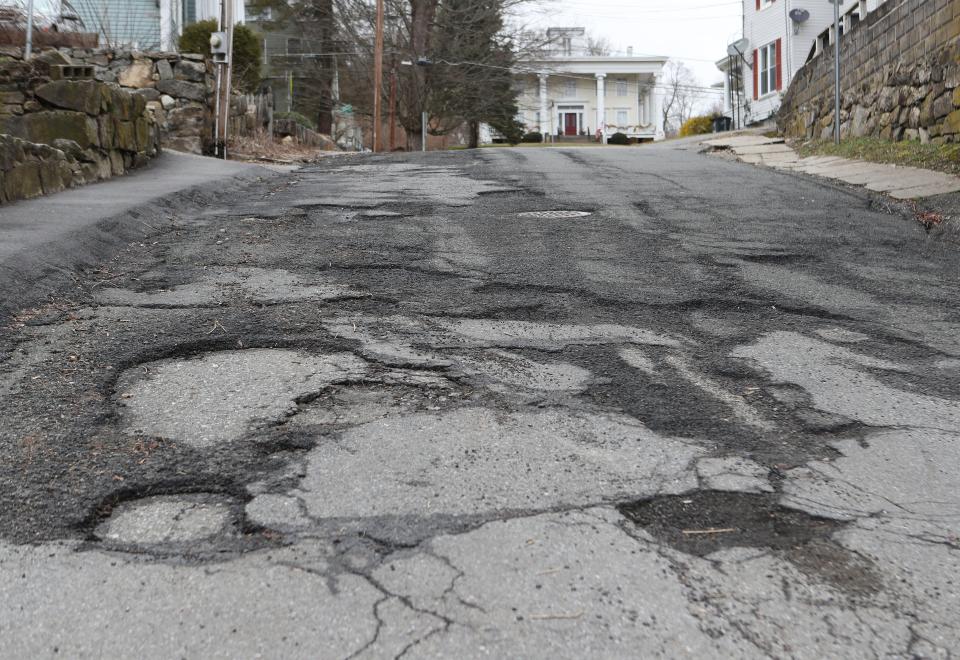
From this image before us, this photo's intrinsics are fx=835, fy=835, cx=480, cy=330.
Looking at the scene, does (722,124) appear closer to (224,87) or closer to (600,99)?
(600,99)

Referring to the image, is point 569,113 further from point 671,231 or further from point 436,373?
point 436,373

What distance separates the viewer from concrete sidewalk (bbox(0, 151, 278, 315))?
5273 mm

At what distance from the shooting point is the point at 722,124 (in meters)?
34.9

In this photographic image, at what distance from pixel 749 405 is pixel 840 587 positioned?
1441mm

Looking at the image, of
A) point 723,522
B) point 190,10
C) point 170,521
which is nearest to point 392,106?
point 190,10

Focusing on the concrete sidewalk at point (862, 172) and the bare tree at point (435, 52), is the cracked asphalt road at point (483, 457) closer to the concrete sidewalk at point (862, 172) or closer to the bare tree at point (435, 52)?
the concrete sidewalk at point (862, 172)

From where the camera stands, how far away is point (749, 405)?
12.2ft

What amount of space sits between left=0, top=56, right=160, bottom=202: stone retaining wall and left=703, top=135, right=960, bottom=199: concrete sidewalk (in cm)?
896

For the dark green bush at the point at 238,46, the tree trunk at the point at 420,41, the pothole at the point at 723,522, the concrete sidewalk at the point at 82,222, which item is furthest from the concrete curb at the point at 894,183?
the tree trunk at the point at 420,41

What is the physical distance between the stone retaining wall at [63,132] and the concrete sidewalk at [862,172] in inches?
353

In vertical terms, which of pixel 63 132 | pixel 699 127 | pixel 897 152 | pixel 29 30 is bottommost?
pixel 897 152

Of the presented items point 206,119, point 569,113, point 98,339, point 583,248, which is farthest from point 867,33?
point 569,113

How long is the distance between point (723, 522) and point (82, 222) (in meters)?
6.04

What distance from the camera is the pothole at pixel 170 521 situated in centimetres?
255
